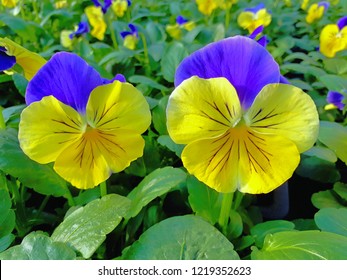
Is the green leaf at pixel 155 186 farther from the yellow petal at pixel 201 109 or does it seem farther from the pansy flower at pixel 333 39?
the pansy flower at pixel 333 39

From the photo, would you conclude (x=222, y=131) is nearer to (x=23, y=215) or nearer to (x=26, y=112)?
(x=26, y=112)

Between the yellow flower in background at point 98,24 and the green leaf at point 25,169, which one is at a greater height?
the green leaf at point 25,169

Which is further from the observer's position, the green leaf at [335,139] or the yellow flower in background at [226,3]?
the yellow flower in background at [226,3]

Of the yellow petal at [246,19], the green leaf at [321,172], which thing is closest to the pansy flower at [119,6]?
the yellow petal at [246,19]

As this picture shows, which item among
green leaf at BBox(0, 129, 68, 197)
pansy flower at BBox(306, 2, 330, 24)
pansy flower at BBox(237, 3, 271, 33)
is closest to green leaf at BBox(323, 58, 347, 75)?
pansy flower at BBox(237, 3, 271, 33)

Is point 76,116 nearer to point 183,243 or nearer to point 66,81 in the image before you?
point 66,81

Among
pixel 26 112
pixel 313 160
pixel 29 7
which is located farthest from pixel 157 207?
pixel 29 7
